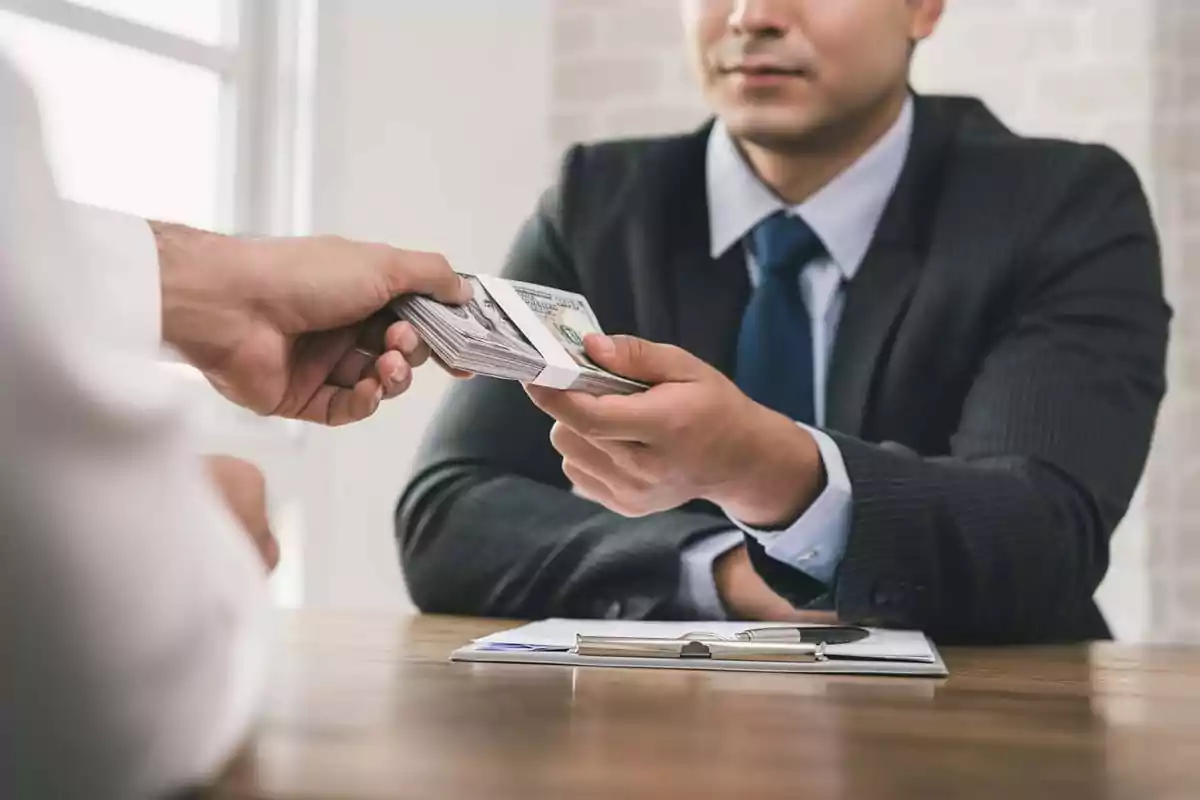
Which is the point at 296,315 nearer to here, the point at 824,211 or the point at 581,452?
the point at 581,452

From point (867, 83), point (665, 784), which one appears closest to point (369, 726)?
point (665, 784)

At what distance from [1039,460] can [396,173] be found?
1882 mm

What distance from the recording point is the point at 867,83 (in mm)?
1666

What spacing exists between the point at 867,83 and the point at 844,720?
1.14 m

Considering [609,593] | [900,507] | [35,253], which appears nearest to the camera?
[35,253]

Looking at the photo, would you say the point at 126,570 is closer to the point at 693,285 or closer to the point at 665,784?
the point at 665,784

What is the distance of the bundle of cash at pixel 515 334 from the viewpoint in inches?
38.2

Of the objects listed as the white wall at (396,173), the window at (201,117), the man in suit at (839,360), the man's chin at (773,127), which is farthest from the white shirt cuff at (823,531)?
the white wall at (396,173)

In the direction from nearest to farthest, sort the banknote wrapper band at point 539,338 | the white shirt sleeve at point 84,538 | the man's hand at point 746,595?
the white shirt sleeve at point 84,538 < the banknote wrapper band at point 539,338 < the man's hand at point 746,595

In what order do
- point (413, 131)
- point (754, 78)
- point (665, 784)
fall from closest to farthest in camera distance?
point (665, 784) < point (754, 78) < point (413, 131)

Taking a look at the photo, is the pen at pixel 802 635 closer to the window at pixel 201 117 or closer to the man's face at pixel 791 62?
the man's face at pixel 791 62

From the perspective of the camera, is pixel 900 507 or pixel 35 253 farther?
pixel 900 507

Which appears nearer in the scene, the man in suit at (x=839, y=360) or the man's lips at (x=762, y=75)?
the man in suit at (x=839, y=360)

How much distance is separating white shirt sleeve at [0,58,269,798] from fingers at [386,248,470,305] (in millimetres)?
659
